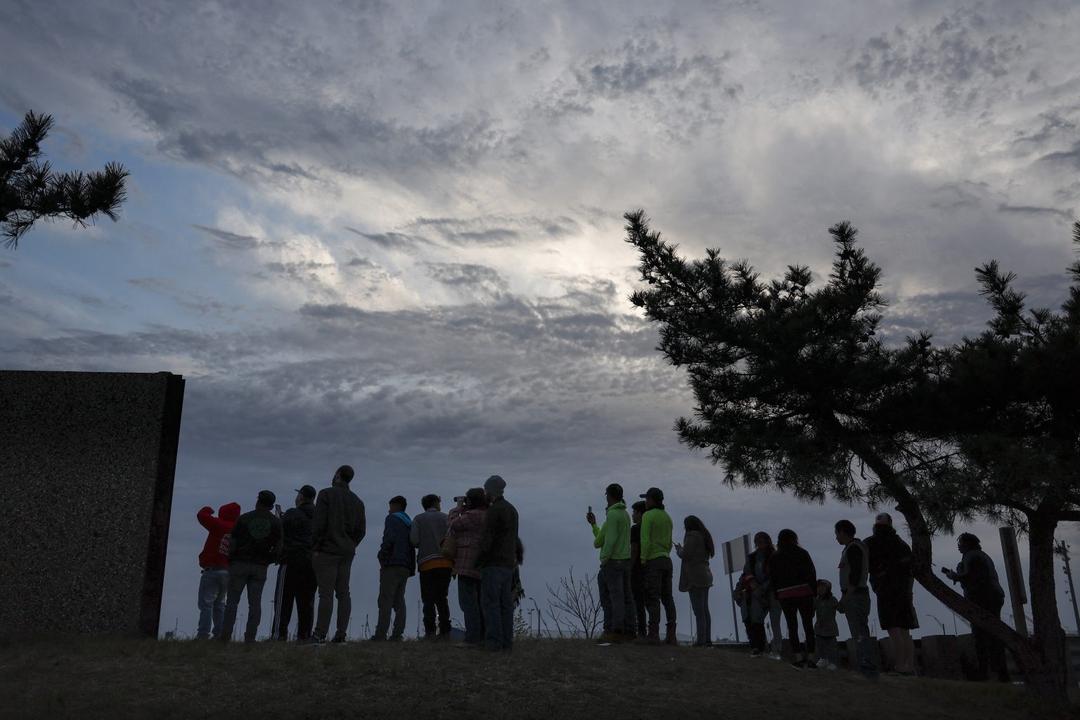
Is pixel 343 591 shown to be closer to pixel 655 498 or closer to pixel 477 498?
pixel 477 498

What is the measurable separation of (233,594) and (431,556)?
7.77 feet

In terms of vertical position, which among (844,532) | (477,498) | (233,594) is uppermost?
(477,498)

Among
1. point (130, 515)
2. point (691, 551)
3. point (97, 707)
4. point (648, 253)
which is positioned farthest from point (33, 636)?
point (648, 253)

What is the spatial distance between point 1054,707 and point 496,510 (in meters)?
7.53

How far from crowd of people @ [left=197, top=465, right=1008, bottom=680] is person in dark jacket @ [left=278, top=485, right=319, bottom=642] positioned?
0.05 feet

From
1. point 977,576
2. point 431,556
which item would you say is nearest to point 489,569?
point 431,556

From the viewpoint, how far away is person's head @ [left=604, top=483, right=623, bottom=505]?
11.9 meters

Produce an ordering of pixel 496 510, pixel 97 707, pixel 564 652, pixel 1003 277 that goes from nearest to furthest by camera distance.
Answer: pixel 97 707 → pixel 496 510 → pixel 564 652 → pixel 1003 277

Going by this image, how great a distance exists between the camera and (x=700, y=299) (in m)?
14.8

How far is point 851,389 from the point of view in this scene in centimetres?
1408

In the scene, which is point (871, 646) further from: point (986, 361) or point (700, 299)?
point (700, 299)

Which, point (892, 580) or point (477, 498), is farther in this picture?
point (892, 580)

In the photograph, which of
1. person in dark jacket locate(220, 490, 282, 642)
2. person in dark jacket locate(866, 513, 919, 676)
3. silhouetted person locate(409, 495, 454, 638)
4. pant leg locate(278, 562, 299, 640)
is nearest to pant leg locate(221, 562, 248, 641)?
person in dark jacket locate(220, 490, 282, 642)

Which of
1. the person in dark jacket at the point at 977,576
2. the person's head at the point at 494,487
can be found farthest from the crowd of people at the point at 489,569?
the person in dark jacket at the point at 977,576
